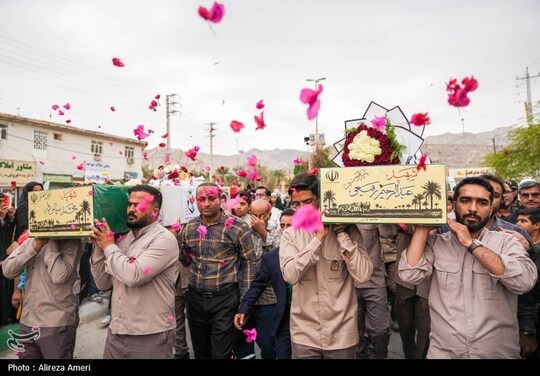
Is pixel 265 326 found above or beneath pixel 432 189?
beneath

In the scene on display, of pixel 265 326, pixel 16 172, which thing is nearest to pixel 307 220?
pixel 265 326

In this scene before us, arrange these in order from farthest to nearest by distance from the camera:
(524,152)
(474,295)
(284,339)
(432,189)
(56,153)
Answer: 1. (56,153)
2. (524,152)
3. (284,339)
4. (474,295)
5. (432,189)

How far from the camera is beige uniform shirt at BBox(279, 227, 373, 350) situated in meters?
2.64

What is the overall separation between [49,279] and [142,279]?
1.17 meters

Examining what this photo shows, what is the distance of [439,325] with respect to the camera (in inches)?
96.0

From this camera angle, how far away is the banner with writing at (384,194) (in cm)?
221

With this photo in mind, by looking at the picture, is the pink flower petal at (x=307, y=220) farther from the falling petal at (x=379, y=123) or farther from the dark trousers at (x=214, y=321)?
the dark trousers at (x=214, y=321)

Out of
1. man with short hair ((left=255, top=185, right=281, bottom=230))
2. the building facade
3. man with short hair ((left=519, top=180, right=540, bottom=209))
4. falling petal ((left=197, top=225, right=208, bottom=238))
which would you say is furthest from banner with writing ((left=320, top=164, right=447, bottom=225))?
the building facade

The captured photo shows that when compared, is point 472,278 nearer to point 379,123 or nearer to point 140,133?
point 379,123

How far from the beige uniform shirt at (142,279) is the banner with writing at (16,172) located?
2519 centimetres

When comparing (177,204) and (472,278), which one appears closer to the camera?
(472,278)

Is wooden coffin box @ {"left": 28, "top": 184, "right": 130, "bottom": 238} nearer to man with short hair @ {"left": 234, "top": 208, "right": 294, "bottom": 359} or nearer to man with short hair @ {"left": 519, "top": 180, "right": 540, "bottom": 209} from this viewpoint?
man with short hair @ {"left": 234, "top": 208, "right": 294, "bottom": 359}

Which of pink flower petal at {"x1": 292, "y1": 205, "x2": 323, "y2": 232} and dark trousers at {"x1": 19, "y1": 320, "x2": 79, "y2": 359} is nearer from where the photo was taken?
pink flower petal at {"x1": 292, "y1": 205, "x2": 323, "y2": 232}

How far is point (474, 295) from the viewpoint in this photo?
237 centimetres
